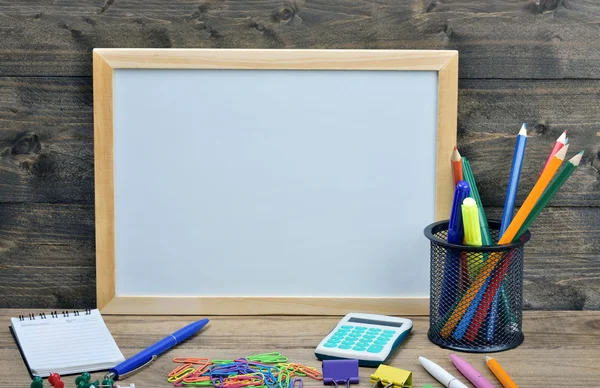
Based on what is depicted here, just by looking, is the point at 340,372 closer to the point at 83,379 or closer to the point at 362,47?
the point at 83,379

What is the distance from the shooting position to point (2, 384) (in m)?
0.66

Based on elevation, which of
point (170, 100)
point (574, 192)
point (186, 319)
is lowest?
point (186, 319)

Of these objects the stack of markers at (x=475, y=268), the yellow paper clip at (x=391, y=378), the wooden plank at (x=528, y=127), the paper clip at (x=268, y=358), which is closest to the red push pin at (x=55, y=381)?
the paper clip at (x=268, y=358)

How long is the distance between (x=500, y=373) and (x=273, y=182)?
0.33m

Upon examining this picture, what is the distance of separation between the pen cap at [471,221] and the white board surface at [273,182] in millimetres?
111

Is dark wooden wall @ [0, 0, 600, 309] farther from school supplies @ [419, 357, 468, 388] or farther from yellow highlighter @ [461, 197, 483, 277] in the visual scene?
school supplies @ [419, 357, 468, 388]

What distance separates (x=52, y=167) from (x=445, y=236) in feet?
1.55

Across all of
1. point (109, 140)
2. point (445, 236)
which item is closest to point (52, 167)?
point (109, 140)

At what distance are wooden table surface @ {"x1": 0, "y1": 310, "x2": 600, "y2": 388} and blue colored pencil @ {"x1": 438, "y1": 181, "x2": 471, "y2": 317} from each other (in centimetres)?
5

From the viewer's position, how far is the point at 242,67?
827mm

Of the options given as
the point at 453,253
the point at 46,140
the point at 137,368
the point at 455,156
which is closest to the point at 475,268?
the point at 453,253

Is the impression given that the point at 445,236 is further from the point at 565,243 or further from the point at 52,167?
the point at 52,167

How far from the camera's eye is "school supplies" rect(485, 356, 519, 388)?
0.65 metres

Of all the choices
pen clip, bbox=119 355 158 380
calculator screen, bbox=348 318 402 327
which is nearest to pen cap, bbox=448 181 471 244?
calculator screen, bbox=348 318 402 327
